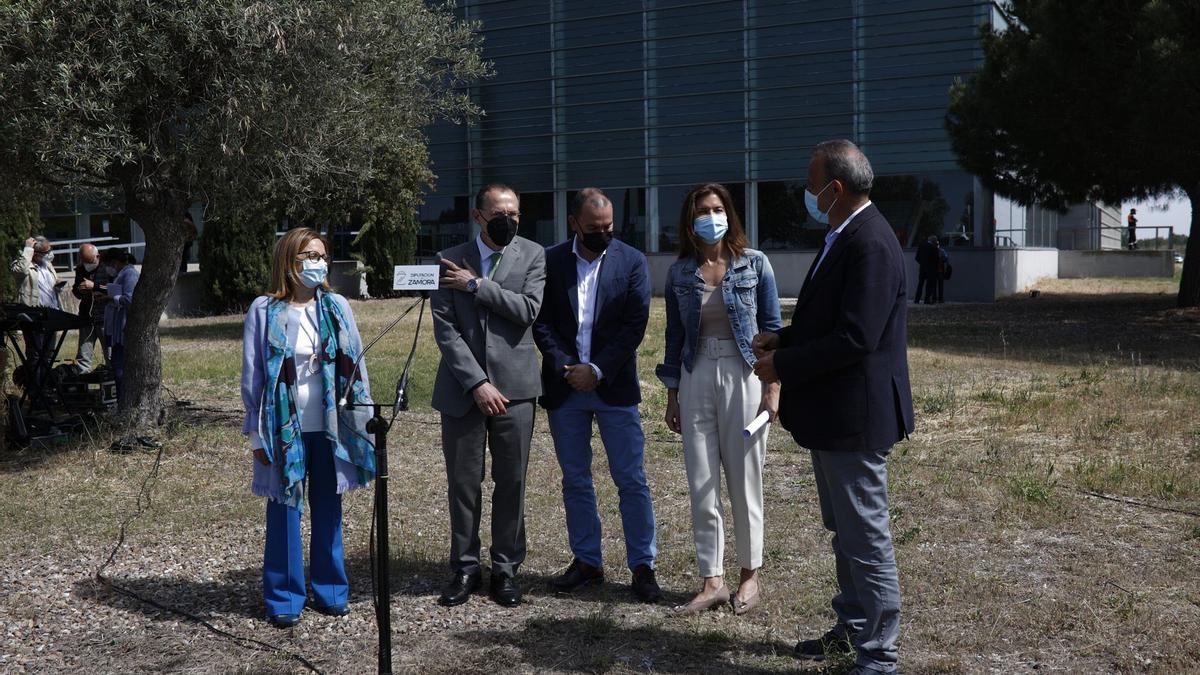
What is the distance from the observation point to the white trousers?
5086mm

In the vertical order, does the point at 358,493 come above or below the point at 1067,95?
below

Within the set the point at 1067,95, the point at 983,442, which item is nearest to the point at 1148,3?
the point at 1067,95

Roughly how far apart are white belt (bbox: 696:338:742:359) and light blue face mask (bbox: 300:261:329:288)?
5.85 ft

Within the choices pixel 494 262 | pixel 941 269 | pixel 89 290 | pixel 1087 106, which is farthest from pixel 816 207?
pixel 941 269

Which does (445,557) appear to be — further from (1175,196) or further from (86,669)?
(1175,196)

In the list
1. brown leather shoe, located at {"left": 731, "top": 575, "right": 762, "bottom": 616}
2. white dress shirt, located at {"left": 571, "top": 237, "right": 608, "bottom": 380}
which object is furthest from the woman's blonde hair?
brown leather shoe, located at {"left": 731, "top": 575, "right": 762, "bottom": 616}

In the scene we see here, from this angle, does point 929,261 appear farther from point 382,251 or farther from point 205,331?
point 205,331

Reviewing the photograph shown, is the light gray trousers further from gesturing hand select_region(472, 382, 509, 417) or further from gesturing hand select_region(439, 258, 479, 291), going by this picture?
gesturing hand select_region(439, 258, 479, 291)

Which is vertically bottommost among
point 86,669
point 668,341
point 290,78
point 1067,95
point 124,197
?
point 86,669

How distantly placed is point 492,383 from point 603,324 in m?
0.61

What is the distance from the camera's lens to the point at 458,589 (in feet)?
17.7

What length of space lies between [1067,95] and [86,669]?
65.9 feet

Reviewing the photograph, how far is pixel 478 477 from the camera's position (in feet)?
17.9

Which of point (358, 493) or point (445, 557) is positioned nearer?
point (445, 557)
